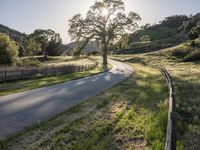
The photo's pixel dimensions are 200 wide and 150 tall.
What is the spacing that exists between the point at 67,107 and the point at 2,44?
45215mm

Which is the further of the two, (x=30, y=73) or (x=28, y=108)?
(x=30, y=73)

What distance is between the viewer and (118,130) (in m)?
10.4

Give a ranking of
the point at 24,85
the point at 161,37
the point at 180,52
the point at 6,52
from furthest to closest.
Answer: the point at 161,37
the point at 180,52
the point at 6,52
the point at 24,85

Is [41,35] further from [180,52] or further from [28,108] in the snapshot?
[28,108]

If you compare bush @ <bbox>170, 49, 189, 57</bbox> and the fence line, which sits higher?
bush @ <bbox>170, 49, 189, 57</bbox>

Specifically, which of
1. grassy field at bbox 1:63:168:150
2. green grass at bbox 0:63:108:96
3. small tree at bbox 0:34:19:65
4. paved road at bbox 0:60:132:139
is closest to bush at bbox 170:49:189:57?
small tree at bbox 0:34:19:65

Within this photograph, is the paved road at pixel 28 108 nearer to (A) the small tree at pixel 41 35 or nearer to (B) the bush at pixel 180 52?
(B) the bush at pixel 180 52

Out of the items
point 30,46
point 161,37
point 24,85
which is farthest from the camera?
point 161,37

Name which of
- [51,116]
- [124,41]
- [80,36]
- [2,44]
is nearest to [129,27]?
[124,41]

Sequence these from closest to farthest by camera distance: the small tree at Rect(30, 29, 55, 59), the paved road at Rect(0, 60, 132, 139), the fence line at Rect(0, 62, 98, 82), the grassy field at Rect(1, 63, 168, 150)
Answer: the grassy field at Rect(1, 63, 168, 150), the paved road at Rect(0, 60, 132, 139), the fence line at Rect(0, 62, 98, 82), the small tree at Rect(30, 29, 55, 59)

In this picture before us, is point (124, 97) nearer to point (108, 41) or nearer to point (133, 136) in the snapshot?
point (133, 136)

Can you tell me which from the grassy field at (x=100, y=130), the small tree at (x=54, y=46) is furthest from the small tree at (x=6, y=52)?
the small tree at (x=54, y=46)

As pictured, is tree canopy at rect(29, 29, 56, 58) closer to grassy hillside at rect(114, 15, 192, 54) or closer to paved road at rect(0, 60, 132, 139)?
grassy hillside at rect(114, 15, 192, 54)

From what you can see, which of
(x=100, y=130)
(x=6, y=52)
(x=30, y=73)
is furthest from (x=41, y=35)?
(x=100, y=130)
